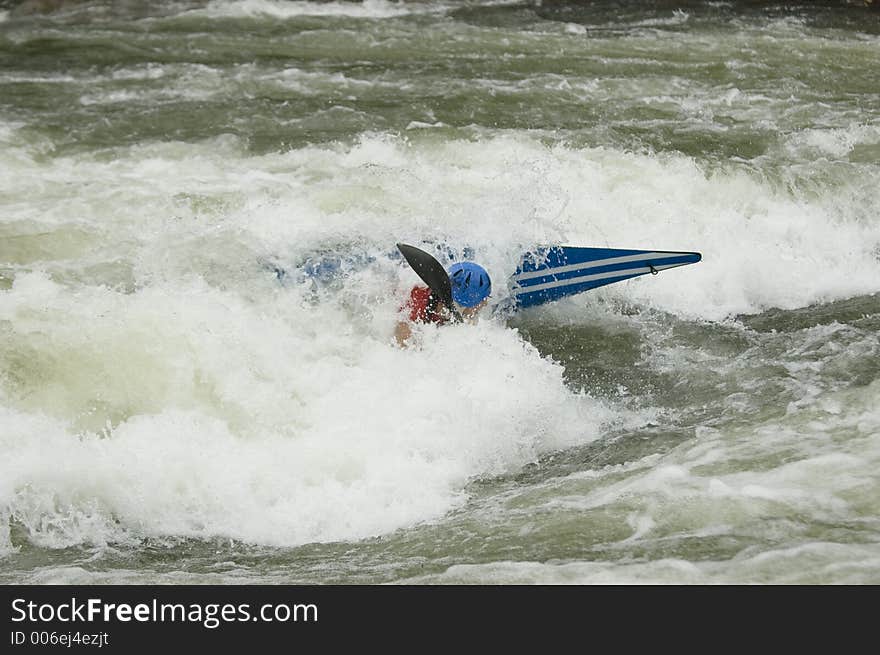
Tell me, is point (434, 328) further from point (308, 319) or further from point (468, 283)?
point (308, 319)

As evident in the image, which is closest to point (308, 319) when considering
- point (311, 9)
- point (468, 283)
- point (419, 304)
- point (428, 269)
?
point (419, 304)

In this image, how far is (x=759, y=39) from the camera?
11633mm

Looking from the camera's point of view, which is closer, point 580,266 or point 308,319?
point 308,319

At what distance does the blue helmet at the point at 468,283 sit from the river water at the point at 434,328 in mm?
237

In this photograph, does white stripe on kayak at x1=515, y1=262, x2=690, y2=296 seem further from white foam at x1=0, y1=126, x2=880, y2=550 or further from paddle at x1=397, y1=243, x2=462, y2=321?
paddle at x1=397, y1=243, x2=462, y2=321

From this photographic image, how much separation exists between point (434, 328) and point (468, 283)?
1.06 feet

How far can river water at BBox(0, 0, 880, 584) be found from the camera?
4.59 metres

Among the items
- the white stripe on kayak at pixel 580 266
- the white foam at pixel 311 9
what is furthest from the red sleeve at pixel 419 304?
the white foam at pixel 311 9

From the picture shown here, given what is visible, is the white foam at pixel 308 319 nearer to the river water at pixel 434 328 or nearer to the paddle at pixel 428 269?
the river water at pixel 434 328

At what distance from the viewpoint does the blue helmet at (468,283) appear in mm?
6062

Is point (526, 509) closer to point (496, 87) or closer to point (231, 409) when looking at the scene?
point (231, 409)

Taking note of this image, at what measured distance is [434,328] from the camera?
6.10m
